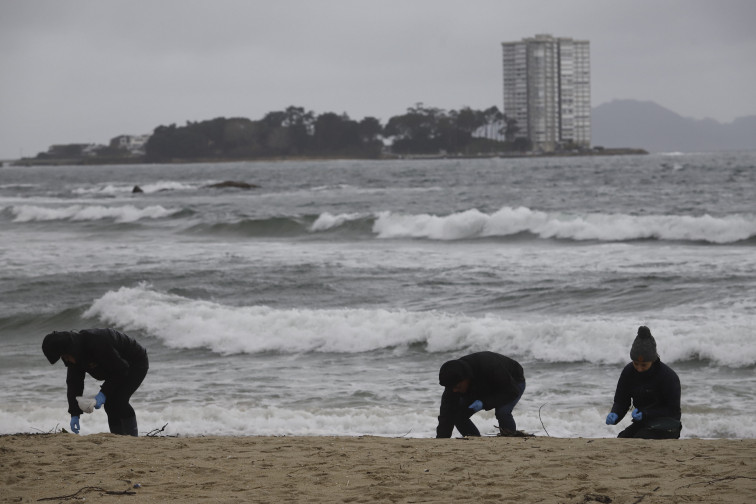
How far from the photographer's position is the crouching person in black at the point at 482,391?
6.83 meters

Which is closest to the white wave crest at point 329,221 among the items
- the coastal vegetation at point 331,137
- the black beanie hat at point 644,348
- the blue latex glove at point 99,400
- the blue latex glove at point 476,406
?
the blue latex glove at point 99,400

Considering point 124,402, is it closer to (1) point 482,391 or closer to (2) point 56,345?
(2) point 56,345

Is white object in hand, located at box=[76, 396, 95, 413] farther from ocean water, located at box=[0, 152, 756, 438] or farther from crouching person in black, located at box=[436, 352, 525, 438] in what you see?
crouching person in black, located at box=[436, 352, 525, 438]

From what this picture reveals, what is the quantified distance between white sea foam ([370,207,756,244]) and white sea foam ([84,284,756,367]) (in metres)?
12.5

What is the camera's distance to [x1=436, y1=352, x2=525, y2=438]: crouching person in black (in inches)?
269

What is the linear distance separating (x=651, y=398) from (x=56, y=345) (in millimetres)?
4170

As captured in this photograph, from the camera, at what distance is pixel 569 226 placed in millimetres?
26578

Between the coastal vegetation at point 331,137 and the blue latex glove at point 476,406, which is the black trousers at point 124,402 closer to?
the blue latex glove at point 476,406

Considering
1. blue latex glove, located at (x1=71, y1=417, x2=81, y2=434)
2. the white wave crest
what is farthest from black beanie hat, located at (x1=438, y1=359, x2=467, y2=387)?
the white wave crest

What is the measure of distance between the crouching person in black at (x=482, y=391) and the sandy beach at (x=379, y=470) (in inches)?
11.3

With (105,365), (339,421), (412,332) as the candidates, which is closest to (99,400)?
(105,365)

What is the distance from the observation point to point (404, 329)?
12.7 m

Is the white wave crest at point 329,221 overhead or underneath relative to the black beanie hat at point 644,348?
underneath

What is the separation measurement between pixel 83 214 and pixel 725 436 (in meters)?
35.3
